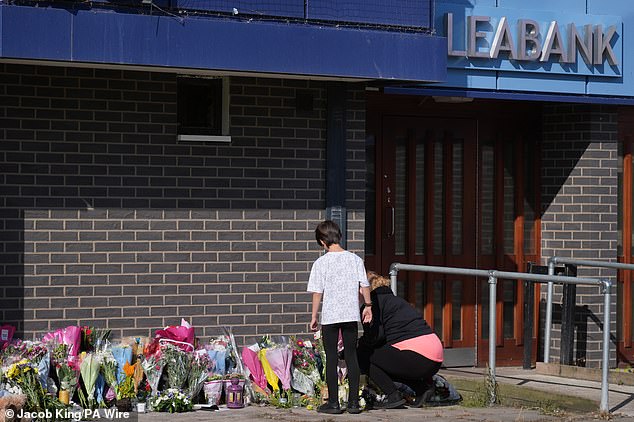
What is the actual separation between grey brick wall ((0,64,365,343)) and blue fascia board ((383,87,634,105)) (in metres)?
0.64

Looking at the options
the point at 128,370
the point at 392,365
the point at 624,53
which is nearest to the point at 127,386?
the point at 128,370

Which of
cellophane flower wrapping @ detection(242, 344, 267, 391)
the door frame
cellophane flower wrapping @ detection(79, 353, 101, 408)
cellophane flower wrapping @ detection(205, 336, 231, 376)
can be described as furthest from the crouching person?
the door frame

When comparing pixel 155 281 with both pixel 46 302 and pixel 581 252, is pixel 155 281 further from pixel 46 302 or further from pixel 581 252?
pixel 581 252

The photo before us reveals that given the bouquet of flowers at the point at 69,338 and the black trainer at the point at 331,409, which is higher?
the bouquet of flowers at the point at 69,338

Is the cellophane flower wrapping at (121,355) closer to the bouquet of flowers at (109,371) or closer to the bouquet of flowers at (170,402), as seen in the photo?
the bouquet of flowers at (109,371)

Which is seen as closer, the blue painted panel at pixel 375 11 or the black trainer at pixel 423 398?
the black trainer at pixel 423 398

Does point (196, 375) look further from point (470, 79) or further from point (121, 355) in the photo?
point (470, 79)

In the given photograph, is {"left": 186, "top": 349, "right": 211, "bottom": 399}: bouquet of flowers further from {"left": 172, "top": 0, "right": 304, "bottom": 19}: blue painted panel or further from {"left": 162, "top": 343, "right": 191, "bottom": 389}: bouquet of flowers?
{"left": 172, "top": 0, "right": 304, "bottom": 19}: blue painted panel

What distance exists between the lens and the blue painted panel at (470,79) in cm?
1149

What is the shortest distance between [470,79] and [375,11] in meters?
1.55

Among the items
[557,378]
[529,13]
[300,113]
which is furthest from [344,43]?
[557,378]

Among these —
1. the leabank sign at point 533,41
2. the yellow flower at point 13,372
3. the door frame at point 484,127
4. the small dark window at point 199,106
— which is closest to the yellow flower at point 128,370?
the yellow flower at point 13,372

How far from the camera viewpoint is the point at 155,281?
1024 centimetres

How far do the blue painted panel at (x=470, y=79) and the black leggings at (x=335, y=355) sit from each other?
310 cm
